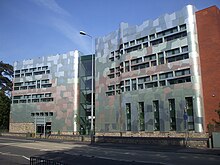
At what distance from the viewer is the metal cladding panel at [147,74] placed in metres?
40.9

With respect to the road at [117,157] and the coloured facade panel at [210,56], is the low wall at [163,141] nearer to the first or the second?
the road at [117,157]

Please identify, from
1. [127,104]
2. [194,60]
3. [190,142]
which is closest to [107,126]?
[127,104]

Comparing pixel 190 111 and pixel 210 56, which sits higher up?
pixel 210 56

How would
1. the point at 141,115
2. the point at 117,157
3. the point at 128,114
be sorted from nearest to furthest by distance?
the point at 117,157 < the point at 141,115 < the point at 128,114

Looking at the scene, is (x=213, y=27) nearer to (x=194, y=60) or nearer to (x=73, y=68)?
(x=194, y=60)

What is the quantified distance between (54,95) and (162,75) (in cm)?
3240

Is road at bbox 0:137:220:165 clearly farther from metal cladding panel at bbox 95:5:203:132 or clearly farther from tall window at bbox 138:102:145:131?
tall window at bbox 138:102:145:131

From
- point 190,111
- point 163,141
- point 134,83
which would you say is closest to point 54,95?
point 134,83

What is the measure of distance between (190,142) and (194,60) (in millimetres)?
18226

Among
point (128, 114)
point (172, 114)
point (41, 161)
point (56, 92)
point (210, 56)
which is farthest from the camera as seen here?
point (56, 92)

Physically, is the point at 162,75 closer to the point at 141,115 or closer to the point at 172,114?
the point at 172,114

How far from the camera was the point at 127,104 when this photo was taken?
163ft

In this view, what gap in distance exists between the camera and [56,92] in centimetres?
6475

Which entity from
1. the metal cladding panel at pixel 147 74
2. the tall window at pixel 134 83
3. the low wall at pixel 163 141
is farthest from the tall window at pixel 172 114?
the low wall at pixel 163 141
